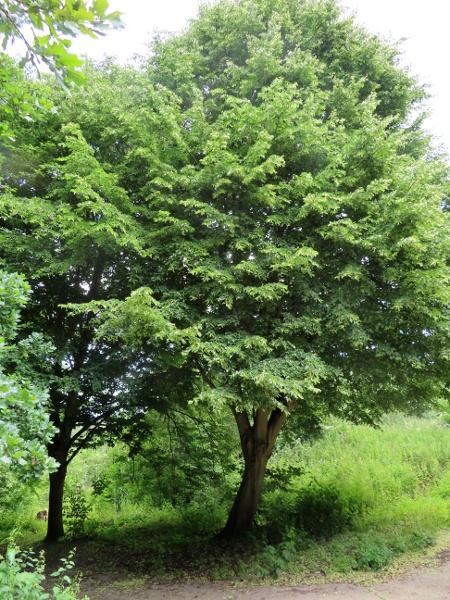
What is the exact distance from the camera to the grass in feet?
20.4

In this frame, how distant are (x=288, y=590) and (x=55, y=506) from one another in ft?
18.0

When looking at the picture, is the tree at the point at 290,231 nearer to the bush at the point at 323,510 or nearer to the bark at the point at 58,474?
the bush at the point at 323,510

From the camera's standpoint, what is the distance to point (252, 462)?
301 inches

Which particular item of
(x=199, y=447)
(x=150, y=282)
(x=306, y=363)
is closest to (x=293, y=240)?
(x=306, y=363)

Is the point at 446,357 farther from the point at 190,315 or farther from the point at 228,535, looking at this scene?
the point at 228,535

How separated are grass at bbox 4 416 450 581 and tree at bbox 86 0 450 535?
2.46m

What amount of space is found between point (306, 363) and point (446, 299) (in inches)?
75.0

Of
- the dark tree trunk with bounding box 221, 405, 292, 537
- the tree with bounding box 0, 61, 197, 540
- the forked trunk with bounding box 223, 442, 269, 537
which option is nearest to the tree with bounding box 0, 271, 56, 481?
the tree with bounding box 0, 61, 197, 540

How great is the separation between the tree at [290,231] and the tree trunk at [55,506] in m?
4.62

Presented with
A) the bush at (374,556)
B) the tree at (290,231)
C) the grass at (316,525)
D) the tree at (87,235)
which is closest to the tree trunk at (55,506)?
the grass at (316,525)

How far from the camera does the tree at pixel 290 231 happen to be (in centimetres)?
502

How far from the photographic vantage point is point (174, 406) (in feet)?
27.2

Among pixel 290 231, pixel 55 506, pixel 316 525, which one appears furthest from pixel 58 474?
pixel 290 231

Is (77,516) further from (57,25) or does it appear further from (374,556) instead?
(57,25)
